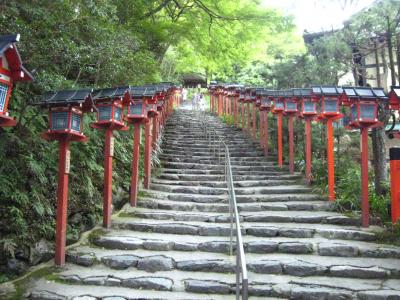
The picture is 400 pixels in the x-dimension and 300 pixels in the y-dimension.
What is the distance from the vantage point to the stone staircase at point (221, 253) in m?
5.29

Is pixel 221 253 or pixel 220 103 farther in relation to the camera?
pixel 220 103

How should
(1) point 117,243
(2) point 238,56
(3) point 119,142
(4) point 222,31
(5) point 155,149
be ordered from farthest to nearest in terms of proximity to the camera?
(2) point 238,56 → (4) point 222,31 → (5) point 155,149 → (3) point 119,142 → (1) point 117,243

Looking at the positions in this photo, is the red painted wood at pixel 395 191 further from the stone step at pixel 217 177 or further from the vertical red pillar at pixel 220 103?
the vertical red pillar at pixel 220 103

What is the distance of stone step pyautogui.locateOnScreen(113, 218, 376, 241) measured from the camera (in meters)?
7.15

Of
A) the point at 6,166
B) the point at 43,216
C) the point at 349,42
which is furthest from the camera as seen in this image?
the point at 349,42

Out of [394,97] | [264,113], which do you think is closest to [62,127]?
[394,97]

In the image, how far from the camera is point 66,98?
5715mm

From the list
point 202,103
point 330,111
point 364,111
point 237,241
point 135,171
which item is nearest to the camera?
point 237,241

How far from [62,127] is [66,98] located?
18.2 inches

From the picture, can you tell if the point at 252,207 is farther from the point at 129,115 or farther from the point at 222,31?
the point at 222,31

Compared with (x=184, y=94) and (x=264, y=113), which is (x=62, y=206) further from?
(x=184, y=94)

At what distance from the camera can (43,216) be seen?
5.97 metres

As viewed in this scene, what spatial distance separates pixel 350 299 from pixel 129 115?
5959 millimetres

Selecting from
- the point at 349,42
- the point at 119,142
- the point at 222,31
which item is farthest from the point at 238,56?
the point at 119,142
